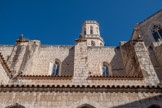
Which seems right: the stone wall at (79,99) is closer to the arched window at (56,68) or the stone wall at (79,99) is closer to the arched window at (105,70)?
the arched window at (105,70)

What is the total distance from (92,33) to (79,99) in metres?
22.7

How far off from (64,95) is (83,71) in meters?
2.12

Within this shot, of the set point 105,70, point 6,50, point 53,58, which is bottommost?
point 105,70

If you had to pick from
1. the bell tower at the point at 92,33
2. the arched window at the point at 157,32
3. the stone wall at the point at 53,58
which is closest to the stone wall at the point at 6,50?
the stone wall at the point at 53,58

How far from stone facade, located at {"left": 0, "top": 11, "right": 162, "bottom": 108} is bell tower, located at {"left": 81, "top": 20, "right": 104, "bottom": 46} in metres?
13.9

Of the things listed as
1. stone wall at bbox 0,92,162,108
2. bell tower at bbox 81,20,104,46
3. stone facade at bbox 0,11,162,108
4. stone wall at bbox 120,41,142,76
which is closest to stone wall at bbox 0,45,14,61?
stone facade at bbox 0,11,162,108

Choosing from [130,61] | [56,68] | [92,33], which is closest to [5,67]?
[56,68]

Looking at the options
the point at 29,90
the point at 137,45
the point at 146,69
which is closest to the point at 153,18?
the point at 137,45

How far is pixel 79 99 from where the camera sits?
20.8 ft

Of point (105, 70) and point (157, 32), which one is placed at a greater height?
point (157, 32)

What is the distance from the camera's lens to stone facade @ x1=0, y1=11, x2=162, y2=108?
627 centimetres

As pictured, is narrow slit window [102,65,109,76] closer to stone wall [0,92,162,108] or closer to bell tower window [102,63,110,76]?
bell tower window [102,63,110,76]

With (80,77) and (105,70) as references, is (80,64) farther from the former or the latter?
(105,70)

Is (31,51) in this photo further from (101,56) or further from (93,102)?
(93,102)
